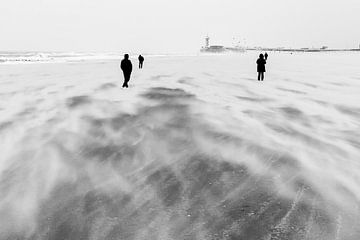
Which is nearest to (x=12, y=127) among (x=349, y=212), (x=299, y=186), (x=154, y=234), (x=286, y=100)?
(x=154, y=234)

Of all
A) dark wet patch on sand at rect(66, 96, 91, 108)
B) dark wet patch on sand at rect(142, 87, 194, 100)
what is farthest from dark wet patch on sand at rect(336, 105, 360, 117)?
dark wet patch on sand at rect(66, 96, 91, 108)

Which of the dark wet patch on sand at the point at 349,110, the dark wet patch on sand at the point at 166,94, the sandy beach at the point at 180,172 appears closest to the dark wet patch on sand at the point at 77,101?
the sandy beach at the point at 180,172

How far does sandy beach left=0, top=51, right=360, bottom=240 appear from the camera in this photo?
4.12 m

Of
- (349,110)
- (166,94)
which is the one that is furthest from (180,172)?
(166,94)

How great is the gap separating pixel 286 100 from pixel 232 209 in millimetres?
7984

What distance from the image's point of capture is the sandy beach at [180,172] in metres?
4.12

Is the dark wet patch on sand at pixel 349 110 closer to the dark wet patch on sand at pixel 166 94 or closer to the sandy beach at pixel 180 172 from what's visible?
the sandy beach at pixel 180 172

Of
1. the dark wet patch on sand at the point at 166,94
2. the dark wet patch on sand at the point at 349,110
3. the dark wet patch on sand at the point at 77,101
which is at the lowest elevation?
the dark wet patch on sand at the point at 349,110

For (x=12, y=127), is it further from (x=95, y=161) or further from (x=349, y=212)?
(x=349, y=212)

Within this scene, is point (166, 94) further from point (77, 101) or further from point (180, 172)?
point (180, 172)

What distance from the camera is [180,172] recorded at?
5512 mm

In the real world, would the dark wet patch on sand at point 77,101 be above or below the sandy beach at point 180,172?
below

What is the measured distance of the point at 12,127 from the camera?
8.27 metres

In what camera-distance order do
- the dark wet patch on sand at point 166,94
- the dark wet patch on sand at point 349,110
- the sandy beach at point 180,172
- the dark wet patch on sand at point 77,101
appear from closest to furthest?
1. the sandy beach at point 180,172
2. the dark wet patch on sand at point 349,110
3. the dark wet patch on sand at point 77,101
4. the dark wet patch on sand at point 166,94
